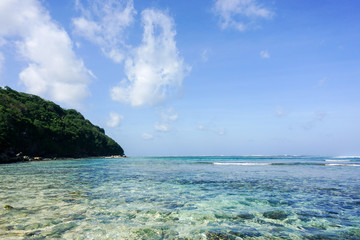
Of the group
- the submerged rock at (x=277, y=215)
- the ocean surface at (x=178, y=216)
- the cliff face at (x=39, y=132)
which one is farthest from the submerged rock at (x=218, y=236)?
the cliff face at (x=39, y=132)

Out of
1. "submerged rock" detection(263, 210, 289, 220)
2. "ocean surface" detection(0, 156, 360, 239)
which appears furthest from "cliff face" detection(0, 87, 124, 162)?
"submerged rock" detection(263, 210, 289, 220)

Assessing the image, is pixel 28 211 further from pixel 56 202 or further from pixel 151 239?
pixel 151 239

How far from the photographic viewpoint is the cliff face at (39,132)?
71.6m

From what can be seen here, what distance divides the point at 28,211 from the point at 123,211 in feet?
13.3

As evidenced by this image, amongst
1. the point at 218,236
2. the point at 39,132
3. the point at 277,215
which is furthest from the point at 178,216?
the point at 39,132

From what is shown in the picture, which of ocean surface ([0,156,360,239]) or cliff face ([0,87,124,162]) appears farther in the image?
cliff face ([0,87,124,162])

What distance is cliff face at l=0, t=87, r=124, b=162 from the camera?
71562 mm

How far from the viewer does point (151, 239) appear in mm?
6410

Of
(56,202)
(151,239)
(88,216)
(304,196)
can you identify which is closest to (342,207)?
(304,196)

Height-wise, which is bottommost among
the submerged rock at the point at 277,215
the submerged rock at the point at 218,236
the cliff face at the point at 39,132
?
the submerged rock at the point at 277,215

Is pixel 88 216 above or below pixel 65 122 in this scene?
below

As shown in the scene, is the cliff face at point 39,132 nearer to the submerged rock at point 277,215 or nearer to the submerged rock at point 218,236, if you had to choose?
the submerged rock at point 218,236

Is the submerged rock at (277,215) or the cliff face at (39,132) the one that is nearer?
the submerged rock at (277,215)

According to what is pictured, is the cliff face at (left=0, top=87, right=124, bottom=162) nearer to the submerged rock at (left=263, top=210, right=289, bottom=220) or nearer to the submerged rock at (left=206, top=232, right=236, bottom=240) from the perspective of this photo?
the submerged rock at (left=206, top=232, right=236, bottom=240)
